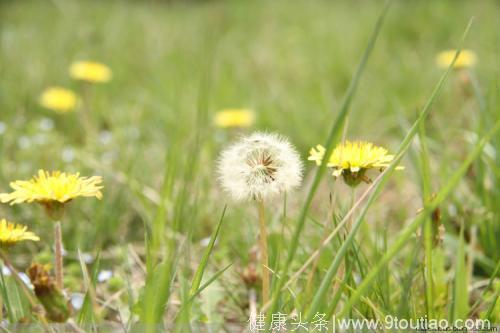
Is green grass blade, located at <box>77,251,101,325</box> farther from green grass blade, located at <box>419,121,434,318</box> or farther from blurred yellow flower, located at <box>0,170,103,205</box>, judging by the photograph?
green grass blade, located at <box>419,121,434,318</box>

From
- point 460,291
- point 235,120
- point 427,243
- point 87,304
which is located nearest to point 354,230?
point 427,243

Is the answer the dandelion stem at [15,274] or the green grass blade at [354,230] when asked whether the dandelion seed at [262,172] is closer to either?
the green grass blade at [354,230]

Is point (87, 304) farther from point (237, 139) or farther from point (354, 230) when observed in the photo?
point (237, 139)

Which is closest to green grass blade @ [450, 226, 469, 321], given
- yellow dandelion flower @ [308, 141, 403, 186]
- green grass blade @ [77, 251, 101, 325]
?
yellow dandelion flower @ [308, 141, 403, 186]

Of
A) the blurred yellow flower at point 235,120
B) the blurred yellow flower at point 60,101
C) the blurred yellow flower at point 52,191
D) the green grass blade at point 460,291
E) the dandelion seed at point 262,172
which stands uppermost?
the blurred yellow flower at point 60,101

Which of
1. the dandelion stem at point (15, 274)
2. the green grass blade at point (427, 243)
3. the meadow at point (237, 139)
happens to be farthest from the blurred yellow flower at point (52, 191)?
the green grass blade at point (427, 243)
